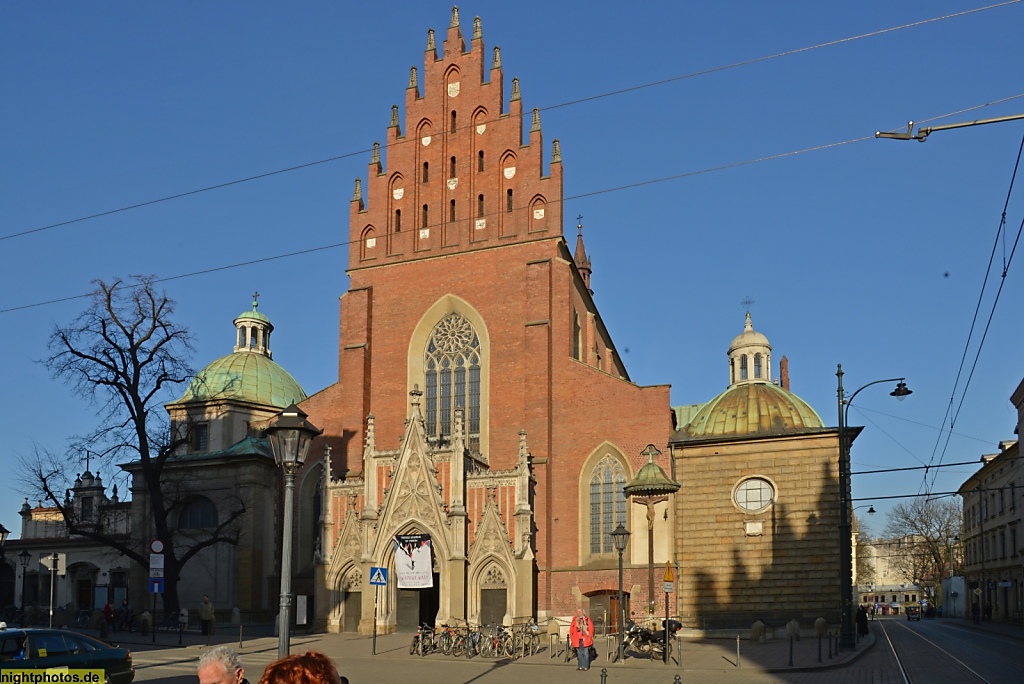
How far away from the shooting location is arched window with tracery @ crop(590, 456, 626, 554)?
40.1 m

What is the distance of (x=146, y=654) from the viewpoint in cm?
3025

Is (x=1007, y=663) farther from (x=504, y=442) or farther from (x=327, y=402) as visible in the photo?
(x=327, y=402)

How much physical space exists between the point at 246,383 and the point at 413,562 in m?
24.2

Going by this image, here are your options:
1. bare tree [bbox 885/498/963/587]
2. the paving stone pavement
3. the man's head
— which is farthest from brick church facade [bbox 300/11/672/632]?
bare tree [bbox 885/498/963/587]

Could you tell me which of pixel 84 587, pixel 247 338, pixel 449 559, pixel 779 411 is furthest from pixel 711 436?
pixel 84 587

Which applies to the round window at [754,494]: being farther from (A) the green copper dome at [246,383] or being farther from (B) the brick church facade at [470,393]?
(A) the green copper dome at [246,383]

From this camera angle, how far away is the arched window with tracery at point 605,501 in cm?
4009

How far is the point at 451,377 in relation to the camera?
44000mm

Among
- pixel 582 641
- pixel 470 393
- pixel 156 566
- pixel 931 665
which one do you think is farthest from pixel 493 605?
pixel 931 665

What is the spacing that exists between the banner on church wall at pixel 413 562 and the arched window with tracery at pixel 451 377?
547 centimetres

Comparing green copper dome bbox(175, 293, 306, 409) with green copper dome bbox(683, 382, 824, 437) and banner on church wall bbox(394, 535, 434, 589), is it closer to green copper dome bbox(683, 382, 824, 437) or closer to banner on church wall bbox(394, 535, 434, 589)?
banner on church wall bbox(394, 535, 434, 589)

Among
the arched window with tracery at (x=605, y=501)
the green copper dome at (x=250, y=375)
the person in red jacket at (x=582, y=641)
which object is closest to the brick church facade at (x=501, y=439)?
the arched window with tracery at (x=605, y=501)

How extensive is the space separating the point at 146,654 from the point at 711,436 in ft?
73.7

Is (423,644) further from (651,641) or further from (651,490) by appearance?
(651,490)
